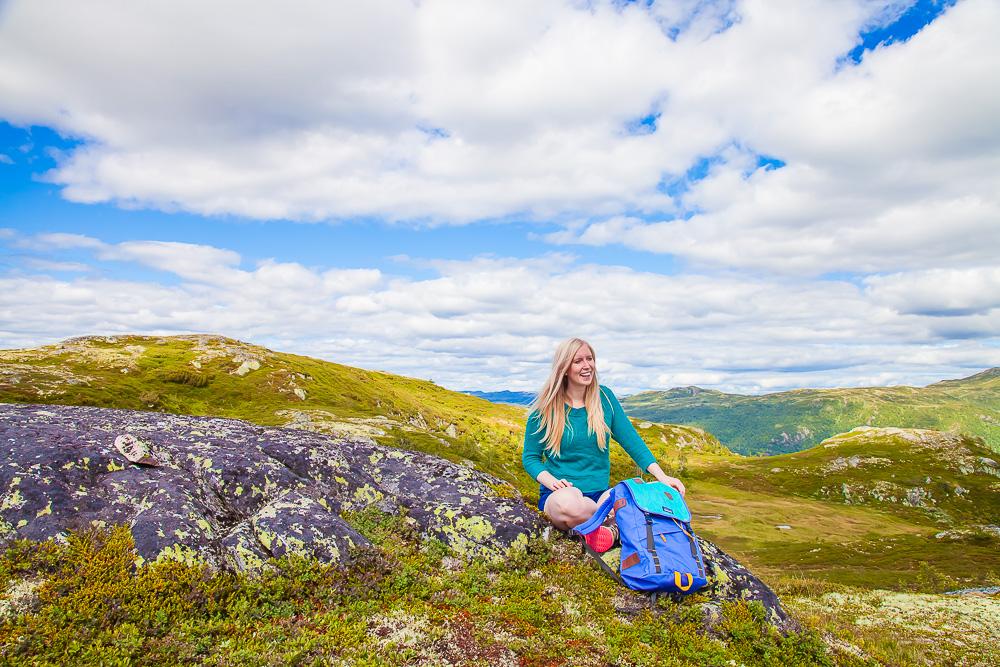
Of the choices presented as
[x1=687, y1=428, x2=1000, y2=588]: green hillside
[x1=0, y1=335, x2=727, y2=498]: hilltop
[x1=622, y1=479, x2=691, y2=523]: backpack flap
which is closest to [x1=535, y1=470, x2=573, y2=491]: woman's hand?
[x1=622, y1=479, x2=691, y2=523]: backpack flap

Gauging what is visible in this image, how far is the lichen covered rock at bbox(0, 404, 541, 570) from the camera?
34.1 feet

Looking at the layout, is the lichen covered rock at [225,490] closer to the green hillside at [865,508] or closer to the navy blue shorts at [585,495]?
the navy blue shorts at [585,495]

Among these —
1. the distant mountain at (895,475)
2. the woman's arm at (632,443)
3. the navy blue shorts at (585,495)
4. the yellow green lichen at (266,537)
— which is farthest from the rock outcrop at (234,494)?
the distant mountain at (895,475)

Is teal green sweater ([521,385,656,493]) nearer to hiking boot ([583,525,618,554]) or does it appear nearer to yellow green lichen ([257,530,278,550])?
hiking boot ([583,525,618,554])

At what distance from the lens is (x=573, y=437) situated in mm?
13203

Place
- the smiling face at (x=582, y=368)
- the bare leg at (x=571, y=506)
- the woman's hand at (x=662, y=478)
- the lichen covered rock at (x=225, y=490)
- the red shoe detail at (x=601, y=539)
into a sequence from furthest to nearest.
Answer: the smiling face at (x=582, y=368) < the bare leg at (x=571, y=506) < the woman's hand at (x=662, y=478) < the red shoe detail at (x=601, y=539) < the lichen covered rock at (x=225, y=490)

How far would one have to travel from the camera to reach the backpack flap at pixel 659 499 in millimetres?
11516

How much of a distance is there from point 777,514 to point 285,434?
399ft

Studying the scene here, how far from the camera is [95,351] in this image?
62.5 meters

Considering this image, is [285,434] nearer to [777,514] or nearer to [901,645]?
[901,645]

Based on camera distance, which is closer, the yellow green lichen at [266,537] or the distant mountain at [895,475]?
the yellow green lichen at [266,537]

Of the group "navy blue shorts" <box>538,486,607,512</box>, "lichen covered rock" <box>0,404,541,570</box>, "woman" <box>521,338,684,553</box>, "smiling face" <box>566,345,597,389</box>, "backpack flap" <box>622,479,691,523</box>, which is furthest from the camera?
"navy blue shorts" <box>538,486,607,512</box>

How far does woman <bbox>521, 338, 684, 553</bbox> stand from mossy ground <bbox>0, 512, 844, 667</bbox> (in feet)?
7.08

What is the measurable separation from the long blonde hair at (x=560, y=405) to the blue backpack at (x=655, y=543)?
1.69 m
